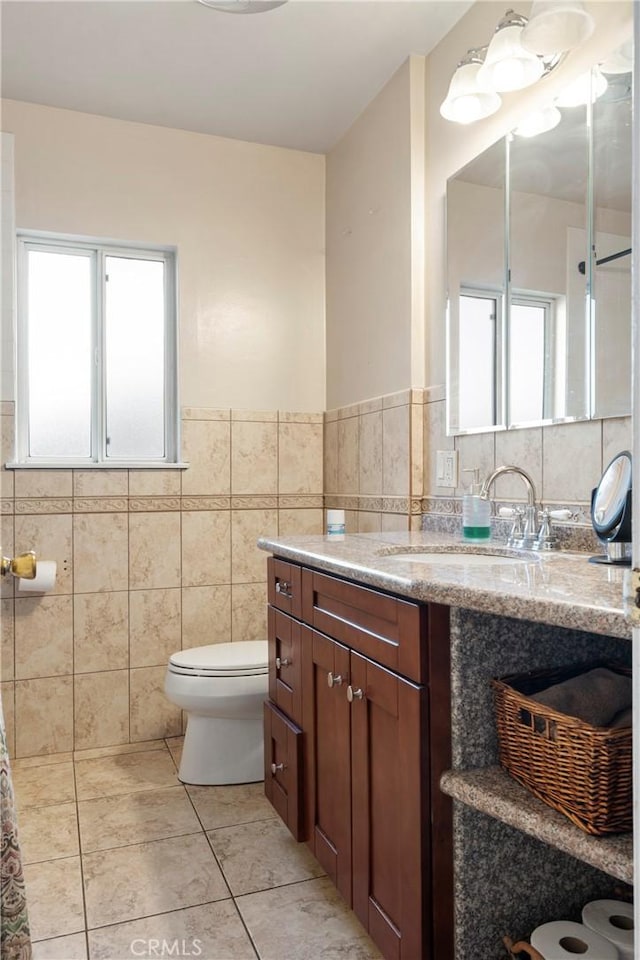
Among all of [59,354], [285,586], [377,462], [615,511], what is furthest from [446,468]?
[59,354]

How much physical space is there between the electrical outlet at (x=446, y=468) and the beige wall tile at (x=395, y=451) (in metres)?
0.15

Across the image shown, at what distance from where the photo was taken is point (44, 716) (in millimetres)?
2658

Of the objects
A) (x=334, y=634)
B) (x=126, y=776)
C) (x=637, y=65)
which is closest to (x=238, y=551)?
(x=126, y=776)

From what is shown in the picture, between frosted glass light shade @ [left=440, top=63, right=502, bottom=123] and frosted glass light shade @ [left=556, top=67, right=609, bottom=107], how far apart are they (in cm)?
25

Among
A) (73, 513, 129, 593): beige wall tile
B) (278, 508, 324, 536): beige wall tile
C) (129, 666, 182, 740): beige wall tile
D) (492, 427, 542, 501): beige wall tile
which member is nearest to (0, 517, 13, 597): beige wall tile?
(73, 513, 129, 593): beige wall tile

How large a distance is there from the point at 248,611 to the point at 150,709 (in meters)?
0.56

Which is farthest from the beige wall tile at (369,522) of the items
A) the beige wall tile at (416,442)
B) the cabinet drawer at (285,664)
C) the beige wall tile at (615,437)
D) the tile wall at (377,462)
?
the beige wall tile at (615,437)

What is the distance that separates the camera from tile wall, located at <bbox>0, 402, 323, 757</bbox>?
264 cm

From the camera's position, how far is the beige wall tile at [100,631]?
2707 mm

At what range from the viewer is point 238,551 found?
2.95 meters

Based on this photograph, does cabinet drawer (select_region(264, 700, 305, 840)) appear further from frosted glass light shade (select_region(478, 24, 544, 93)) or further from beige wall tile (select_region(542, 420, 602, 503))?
frosted glass light shade (select_region(478, 24, 544, 93))

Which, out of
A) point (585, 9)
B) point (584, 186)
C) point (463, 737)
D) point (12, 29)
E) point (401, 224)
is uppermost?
Answer: point (12, 29)

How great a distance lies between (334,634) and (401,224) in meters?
1.55

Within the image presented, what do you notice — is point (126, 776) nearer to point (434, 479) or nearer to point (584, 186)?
point (434, 479)
